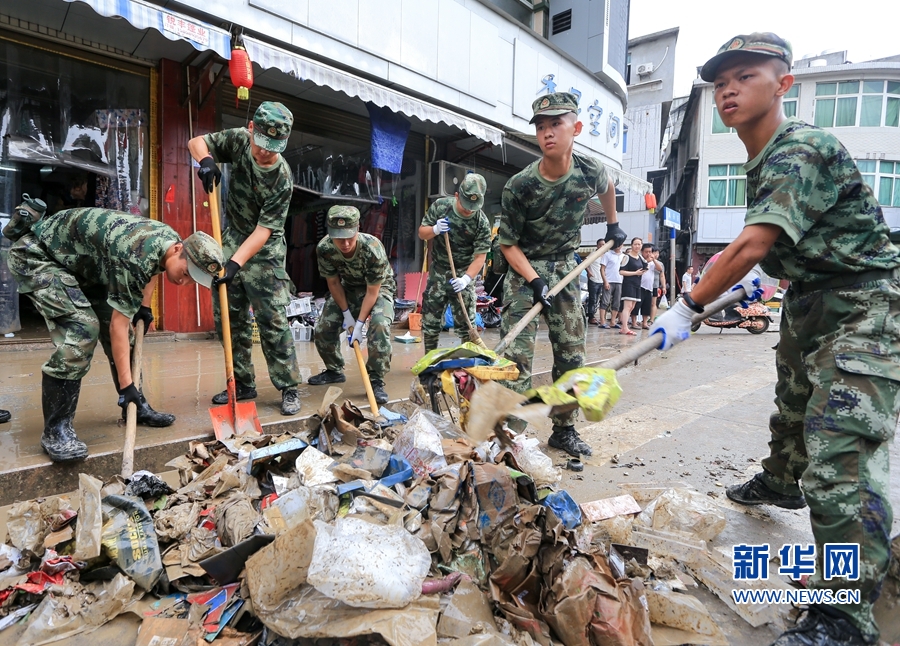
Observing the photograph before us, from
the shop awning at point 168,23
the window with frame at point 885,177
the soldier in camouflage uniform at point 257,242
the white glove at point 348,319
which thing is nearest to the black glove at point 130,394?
the soldier in camouflage uniform at point 257,242

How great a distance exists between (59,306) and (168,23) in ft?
10.9

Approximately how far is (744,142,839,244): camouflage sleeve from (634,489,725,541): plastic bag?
121 centimetres

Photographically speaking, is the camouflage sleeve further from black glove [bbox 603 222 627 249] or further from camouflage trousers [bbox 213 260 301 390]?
camouflage trousers [bbox 213 260 301 390]

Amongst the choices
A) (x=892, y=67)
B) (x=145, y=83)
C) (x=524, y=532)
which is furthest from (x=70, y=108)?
(x=892, y=67)

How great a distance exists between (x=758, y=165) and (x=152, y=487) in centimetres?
283

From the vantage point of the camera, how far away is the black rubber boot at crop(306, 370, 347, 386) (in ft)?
14.4

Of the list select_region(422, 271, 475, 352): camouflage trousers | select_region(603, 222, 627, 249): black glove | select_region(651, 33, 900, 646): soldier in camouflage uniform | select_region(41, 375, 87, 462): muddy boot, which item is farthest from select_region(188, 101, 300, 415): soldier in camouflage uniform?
select_region(651, 33, 900, 646): soldier in camouflage uniform

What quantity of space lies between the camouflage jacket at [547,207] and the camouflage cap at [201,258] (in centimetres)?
→ 174

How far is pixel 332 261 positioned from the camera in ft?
13.6

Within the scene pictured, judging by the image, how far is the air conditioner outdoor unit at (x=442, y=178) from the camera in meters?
8.87

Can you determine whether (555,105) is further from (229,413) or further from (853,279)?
(229,413)

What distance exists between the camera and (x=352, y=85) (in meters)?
6.06

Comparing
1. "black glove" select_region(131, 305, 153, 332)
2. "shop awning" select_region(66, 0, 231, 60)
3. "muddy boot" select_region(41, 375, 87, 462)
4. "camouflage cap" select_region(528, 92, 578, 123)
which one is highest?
"shop awning" select_region(66, 0, 231, 60)

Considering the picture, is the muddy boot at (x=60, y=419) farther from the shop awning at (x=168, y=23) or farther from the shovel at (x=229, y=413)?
the shop awning at (x=168, y=23)
